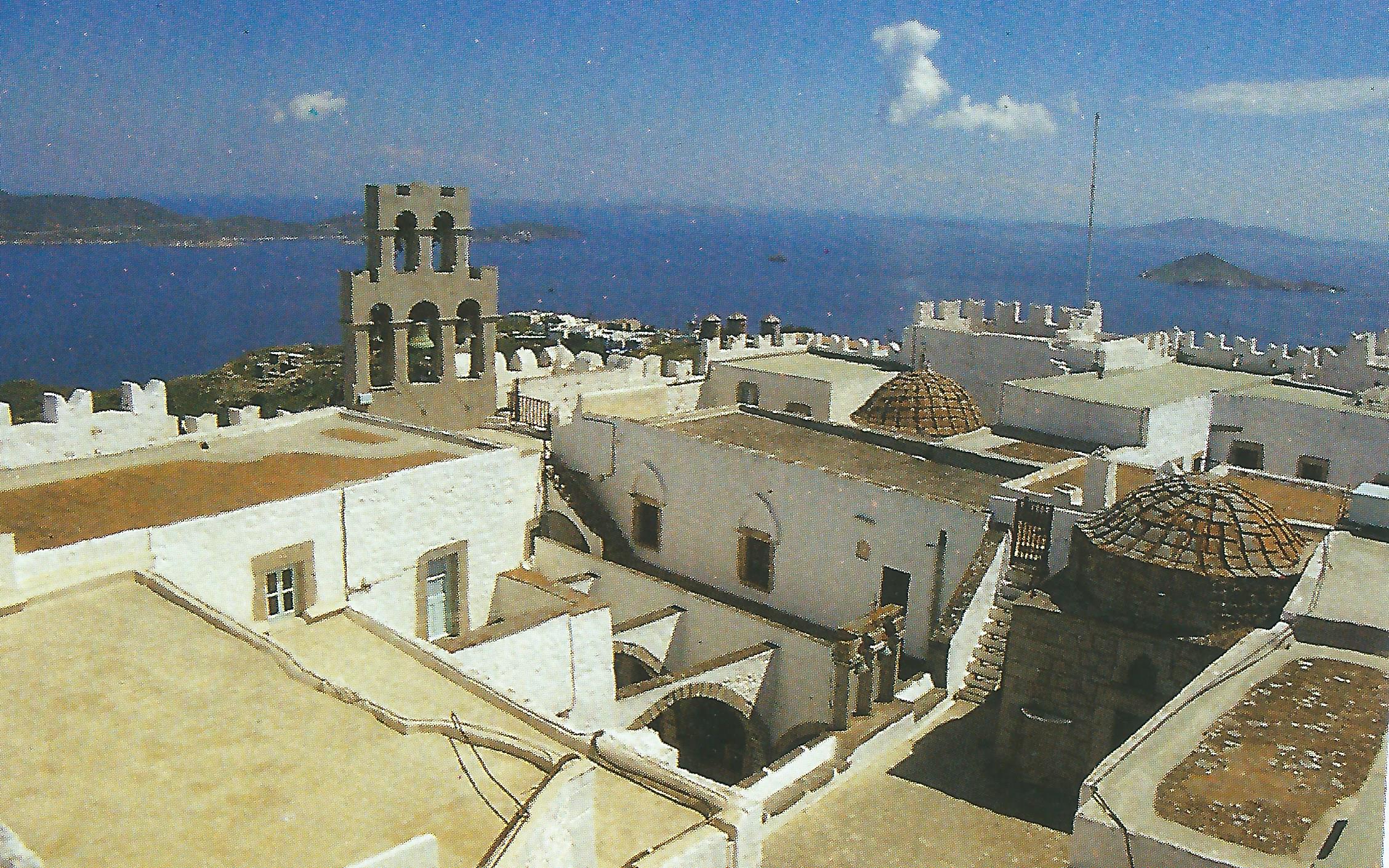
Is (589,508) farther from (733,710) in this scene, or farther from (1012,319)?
(1012,319)

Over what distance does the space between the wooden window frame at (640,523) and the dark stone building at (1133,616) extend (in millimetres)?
7957

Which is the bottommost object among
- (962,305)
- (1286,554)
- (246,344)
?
(246,344)

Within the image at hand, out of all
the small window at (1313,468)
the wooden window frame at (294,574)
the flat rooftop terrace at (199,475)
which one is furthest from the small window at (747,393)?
the wooden window frame at (294,574)

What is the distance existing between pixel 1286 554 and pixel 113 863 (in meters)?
10.4

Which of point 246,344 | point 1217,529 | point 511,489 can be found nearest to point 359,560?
point 511,489

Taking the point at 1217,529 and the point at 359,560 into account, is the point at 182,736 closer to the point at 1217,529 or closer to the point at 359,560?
the point at 359,560

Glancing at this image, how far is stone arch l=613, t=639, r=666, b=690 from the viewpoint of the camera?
15384 millimetres

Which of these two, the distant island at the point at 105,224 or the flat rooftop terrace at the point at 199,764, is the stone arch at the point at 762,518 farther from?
the flat rooftop terrace at the point at 199,764

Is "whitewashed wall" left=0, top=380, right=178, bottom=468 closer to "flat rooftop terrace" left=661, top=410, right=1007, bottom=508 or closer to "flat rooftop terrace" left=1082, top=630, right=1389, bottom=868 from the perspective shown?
"flat rooftop terrace" left=661, top=410, right=1007, bottom=508

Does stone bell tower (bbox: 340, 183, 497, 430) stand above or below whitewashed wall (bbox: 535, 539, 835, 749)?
above

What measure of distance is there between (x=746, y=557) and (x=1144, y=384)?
956cm

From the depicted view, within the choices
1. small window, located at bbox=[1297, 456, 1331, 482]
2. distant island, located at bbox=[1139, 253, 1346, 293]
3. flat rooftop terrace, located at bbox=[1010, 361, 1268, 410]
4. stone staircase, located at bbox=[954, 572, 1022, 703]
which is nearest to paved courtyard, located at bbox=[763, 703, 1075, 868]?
stone staircase, located at bbox=[954, 572, 1022, 703]

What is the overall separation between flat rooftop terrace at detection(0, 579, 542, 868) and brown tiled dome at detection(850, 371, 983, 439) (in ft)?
43.5

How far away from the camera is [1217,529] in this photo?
1018cm
